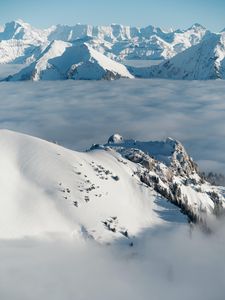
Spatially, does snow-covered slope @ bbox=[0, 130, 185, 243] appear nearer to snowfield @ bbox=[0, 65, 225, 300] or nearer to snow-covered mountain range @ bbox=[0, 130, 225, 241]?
snow-covered mountain range @ bbox=[0, 130, 225, 241]

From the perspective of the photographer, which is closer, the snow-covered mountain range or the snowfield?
the snowfield

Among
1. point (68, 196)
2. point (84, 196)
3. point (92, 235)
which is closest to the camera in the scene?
point (92, 235)

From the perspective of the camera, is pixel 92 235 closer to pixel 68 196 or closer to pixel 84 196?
pixel 68 196

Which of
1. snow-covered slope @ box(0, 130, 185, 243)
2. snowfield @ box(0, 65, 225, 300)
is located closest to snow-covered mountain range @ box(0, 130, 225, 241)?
snow-covered slope @ box(0, 130, 185, 243)

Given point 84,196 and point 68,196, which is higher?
point 68,196

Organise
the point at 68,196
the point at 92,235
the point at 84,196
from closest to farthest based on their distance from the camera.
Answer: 1. the point at 92,235
2. the point at 68,196
3. the point at 84,196

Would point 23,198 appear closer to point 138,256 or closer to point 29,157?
point 29,157

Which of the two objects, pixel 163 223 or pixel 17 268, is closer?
pixel 17 268

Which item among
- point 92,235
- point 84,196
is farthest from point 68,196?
point 92,235

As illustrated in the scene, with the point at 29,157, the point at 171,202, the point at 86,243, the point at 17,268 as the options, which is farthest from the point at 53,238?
the point at 171,202
